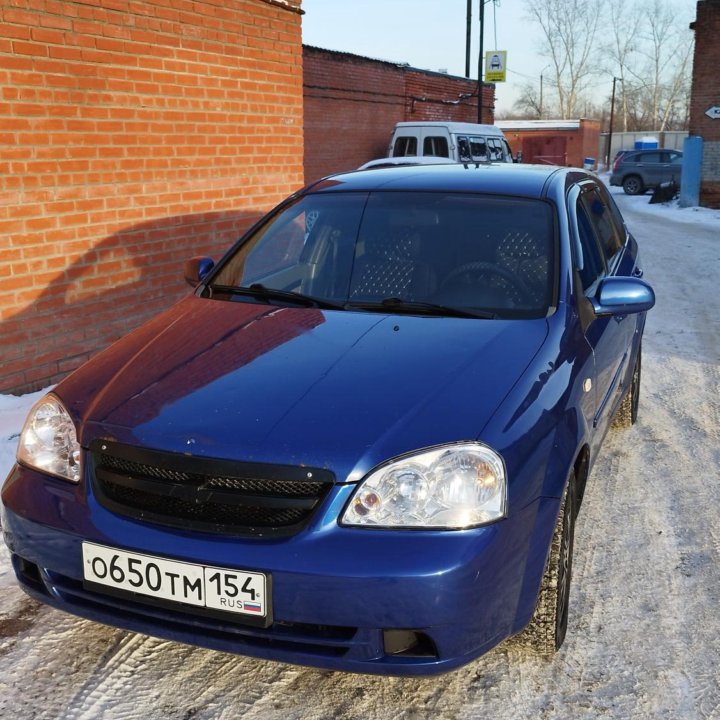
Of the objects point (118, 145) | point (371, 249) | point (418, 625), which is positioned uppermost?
point (118, 145)

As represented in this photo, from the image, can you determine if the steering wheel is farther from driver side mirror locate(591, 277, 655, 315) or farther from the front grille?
the front grille

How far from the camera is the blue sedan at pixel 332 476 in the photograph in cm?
224

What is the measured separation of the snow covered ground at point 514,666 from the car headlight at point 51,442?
2.17 feet

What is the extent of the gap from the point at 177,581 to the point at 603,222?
3127 millimetres

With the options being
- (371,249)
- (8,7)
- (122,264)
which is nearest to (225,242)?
(122,264)

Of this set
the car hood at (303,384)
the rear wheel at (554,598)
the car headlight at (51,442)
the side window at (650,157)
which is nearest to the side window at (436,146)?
the side window at (650,157)

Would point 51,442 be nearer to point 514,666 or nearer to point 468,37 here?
point 514,666

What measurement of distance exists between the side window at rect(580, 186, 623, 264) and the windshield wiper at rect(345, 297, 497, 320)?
122 cm

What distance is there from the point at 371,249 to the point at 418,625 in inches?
69.9

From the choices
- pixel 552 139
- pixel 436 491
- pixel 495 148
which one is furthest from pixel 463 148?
pixel 552 139

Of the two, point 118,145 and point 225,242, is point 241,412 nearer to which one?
point 118,145

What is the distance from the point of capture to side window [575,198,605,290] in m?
3.51

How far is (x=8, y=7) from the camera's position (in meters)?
5.03

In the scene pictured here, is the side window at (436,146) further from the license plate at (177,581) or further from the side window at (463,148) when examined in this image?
the license plate at (177,581)
